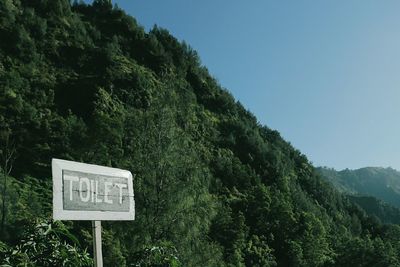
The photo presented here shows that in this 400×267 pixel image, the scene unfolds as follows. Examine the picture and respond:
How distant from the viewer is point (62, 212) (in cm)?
275

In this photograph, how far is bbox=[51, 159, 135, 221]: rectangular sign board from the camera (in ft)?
9.11

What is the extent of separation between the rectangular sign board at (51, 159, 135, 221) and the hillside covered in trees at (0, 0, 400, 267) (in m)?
0.32

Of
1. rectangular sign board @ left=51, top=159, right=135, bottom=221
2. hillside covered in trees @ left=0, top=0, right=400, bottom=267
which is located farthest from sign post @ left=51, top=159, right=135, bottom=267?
hillside covered in trees @ left=0, top=0, right=400, bottom=267

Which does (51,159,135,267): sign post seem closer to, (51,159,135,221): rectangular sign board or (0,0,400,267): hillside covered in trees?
(51,159,135,221): rectangular sign board

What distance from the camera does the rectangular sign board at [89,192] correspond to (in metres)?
2.78

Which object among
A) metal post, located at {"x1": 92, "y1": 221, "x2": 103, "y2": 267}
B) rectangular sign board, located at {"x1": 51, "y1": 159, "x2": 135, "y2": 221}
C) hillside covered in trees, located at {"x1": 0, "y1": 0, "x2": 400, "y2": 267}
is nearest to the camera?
rectangular sign board, located at {"x1": 51, "y1": 159, "x2": 135, "y2": 221}

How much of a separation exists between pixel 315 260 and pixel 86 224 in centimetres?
2844

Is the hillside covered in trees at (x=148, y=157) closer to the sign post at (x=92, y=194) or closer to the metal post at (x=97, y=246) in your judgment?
the metal post at (x=97, y=246)

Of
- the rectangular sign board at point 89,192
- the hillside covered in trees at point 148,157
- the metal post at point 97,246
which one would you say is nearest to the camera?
the rectangular sign board at point 89,192

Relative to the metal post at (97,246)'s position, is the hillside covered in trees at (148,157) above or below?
above

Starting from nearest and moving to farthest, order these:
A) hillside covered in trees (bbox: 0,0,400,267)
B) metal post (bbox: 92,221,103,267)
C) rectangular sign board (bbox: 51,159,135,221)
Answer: rectangular sign board (bbox: 51,159,135,221)
metal post (bbox: 92,221,103,267)
hillside covered in trees (bbox: 0,0,400,267)

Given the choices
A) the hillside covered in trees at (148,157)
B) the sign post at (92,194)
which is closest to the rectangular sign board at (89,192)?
the sign post at (92,194)

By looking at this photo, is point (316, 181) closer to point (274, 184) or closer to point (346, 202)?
point (346, 202)

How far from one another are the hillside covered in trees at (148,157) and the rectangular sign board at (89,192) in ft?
1.06
